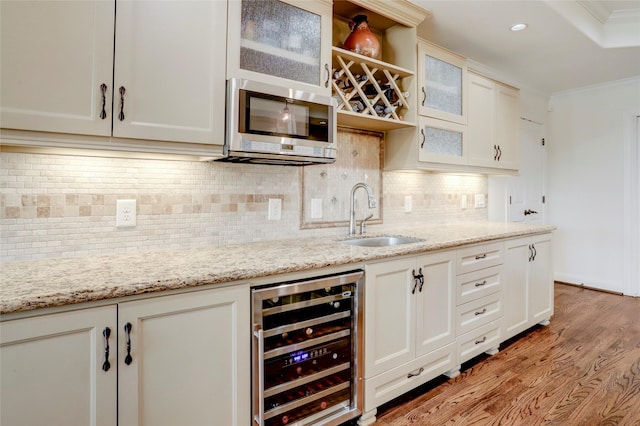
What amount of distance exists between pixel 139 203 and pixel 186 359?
2.59 feet

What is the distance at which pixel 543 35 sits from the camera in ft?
9.18

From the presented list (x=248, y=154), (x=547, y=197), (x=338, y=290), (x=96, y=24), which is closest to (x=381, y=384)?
(x=338, y=290)

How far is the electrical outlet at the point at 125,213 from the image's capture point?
1.66 metres

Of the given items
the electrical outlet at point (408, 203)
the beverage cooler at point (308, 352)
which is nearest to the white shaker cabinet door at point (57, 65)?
the beverage cooler at point (308, 352)

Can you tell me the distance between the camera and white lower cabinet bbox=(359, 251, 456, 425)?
180cm

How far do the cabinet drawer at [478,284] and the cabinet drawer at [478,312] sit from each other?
0.13ft

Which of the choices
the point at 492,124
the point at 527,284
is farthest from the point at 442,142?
the point at 527,284

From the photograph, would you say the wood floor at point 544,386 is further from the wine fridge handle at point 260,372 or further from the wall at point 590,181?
the wall at point 590,181

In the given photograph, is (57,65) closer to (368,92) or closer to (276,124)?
(276,124)

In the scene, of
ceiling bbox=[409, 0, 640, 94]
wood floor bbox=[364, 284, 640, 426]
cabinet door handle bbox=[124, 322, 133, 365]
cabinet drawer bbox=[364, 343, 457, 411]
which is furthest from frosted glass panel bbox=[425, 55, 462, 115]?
cabinet door handle bbox=[124, 322, 133, 365]

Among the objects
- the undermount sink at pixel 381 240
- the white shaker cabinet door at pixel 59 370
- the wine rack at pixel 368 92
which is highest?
the wine rack at pixel 368 92

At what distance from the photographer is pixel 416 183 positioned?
9.70 ft

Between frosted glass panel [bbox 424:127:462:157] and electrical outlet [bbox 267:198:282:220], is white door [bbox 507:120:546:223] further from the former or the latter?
electrical outlet [bbox 267:198:282:220]

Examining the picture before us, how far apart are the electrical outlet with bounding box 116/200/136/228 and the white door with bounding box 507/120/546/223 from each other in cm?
361
